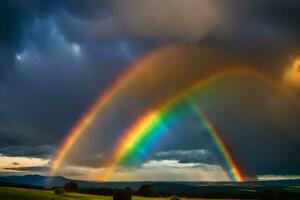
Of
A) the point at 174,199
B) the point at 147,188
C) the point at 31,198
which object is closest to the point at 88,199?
the point at 31,198

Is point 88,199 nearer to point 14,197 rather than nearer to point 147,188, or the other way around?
point 14,197

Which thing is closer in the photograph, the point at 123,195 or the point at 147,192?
the point at 123,195

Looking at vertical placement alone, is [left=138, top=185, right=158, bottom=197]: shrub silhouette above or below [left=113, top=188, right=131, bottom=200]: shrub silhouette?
above

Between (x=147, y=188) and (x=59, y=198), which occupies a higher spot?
(x=147, y=188)

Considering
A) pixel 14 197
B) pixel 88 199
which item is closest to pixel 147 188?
pixel 88 199

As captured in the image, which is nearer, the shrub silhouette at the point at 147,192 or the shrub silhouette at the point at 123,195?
the shrub silhouette at the point at 123,195

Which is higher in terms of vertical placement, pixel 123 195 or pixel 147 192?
pixel 147 192

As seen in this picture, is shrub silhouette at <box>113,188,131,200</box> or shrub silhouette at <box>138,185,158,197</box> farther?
shrub silhouette at <box>138,185,158,197</box>

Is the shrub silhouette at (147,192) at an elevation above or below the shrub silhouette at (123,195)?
above

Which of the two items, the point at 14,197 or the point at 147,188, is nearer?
the point at 14,197

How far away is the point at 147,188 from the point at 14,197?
64.1 meters

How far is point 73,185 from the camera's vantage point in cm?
14162

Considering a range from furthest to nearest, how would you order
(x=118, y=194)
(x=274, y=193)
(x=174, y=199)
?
(x=274, y=193), (x=174, y=199), (x=118, y=194)

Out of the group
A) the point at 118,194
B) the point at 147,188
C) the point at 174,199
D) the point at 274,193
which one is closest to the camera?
the point at 118,194
